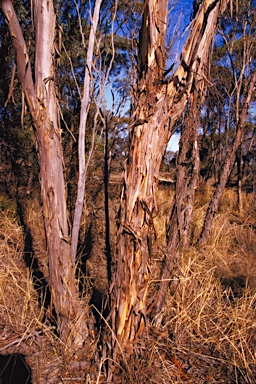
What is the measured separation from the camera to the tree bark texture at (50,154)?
230 cm

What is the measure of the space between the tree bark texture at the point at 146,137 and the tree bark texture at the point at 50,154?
0.49 metres

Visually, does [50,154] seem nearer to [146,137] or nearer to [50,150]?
[50,150]

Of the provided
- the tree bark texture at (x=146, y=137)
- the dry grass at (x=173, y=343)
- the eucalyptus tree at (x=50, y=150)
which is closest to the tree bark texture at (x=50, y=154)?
the eucalyptus tree at (x=50, y=150)

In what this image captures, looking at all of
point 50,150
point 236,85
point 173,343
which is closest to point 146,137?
point 50,150

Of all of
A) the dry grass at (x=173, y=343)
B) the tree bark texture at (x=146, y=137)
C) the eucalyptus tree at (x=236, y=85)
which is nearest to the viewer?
the tree bark texture at (x=146, y=137)

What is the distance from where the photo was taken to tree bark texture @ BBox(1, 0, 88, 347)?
90.7 inches

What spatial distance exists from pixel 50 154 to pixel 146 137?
81 centimetres

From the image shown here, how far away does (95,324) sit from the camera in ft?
9.18

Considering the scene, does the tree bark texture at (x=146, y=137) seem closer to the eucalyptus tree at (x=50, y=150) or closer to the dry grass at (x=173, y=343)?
the dry grass at (x=173, y=343)

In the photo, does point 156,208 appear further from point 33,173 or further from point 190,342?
point 33,173

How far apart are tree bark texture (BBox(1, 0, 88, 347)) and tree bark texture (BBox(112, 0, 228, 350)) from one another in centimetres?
49

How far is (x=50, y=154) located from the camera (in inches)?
92.9

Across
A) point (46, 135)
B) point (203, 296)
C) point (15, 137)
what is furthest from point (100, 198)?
point (46, 135)

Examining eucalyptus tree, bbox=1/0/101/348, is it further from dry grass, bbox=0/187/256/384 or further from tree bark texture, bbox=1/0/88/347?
dry grass, bbox=0/187/256/384
